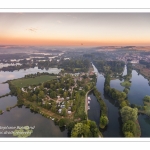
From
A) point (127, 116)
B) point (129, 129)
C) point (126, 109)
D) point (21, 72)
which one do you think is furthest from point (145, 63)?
point (21, 72)

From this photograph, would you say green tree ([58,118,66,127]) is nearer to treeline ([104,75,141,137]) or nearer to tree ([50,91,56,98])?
tree ([50,91,56,98])

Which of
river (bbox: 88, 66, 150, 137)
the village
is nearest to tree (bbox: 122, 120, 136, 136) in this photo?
river (bbox: 88, 66, 150, 137)

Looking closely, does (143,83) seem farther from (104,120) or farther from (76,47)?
(76,47)

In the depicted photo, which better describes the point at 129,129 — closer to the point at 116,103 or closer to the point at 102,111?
the point at 102,111

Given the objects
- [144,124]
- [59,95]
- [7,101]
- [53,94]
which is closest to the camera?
[144,124]

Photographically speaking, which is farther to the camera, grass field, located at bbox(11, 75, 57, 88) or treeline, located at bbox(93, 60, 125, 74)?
treeline, located at bbox(93, 60, 125, 74)

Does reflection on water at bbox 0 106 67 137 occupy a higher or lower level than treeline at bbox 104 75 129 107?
lower
